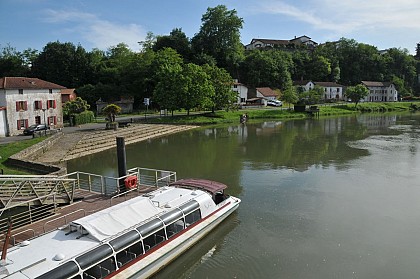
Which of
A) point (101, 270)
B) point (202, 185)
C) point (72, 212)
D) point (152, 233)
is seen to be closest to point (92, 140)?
point (202, 185)

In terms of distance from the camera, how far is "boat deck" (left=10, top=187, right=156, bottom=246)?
12.8 metres

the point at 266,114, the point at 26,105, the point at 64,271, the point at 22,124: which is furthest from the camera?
the point at 266,114

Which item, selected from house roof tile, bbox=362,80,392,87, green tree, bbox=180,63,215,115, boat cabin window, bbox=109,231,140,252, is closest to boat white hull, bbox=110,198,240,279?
boat cabin window, bbox=109,231,140,252

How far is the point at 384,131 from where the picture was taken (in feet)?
167

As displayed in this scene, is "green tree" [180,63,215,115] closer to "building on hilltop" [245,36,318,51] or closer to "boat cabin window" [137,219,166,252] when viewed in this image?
"boat cabin window" [137,219,166,252]

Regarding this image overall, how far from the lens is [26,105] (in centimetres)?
4116

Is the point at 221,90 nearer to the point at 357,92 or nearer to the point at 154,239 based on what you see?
the point at 357,92

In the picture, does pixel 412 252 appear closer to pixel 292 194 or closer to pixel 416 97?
pixel 292 194

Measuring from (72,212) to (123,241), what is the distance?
407 cm

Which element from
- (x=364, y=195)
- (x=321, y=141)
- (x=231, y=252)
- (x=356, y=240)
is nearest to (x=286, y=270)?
(x=231, y=252)

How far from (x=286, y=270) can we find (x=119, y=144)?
10.8 metres

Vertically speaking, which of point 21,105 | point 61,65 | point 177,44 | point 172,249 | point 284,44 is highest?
point 284,44

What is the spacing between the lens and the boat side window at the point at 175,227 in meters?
13.6

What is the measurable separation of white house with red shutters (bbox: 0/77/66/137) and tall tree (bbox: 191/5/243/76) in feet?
186
